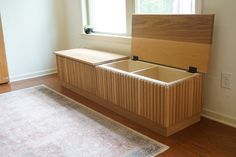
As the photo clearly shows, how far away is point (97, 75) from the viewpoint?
2.91 m

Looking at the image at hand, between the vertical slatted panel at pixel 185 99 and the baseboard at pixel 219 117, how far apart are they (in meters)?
0.17

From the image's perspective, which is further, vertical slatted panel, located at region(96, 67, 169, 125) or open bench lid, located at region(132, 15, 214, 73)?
open bench lid, located at region(132, 15, 214, 73)

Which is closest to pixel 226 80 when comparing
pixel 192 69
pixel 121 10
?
pixel 192 69

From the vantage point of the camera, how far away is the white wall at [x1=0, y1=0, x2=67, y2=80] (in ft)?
12.8

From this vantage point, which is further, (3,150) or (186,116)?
(186,116)

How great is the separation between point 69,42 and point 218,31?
282cm

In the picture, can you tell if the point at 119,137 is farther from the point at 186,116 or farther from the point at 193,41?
the point at 193,41

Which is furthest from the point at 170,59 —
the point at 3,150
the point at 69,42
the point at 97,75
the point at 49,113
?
the point at 69,42

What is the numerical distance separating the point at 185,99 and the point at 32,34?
285 centimetres

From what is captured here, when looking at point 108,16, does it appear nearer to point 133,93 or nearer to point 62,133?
point 133,93

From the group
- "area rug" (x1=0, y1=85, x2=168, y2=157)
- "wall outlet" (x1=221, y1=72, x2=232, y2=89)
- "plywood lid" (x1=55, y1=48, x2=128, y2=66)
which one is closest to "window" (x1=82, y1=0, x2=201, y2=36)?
"plywood lid" (x1=55, y1=48, x2=128, y2=66)

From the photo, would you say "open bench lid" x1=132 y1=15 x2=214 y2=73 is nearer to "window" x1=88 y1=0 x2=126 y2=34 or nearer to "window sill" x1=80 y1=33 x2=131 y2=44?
"window sill" x1=80 y1=33 x2=131 y2=44

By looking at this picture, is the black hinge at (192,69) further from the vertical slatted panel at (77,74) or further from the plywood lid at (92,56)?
the vertical slatted panel at (77,74)

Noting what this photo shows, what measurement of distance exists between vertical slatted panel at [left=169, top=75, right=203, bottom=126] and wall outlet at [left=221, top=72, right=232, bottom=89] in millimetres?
207
